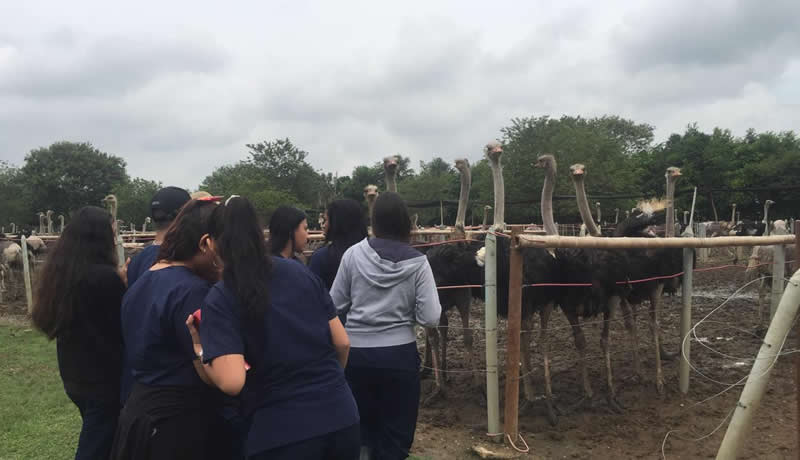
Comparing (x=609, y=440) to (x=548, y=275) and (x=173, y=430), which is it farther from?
(x=173, y=430)

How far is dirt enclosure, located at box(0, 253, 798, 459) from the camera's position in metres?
4.27

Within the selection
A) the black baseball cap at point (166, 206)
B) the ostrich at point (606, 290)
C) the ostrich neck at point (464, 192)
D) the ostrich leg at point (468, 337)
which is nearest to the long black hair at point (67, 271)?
the black baseball cap at point (166, 206)

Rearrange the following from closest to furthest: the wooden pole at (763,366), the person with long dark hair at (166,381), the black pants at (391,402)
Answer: the person with long dark hair at (166,381)
the wooden pole at (763,366)
the black pants at (391,402)

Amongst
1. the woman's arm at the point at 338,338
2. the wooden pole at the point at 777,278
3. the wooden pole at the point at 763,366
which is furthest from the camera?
the wooden pole at the point at 777,278

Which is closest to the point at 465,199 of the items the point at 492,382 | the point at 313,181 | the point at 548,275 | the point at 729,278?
the point at 548,275

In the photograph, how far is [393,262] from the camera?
290 centimetres

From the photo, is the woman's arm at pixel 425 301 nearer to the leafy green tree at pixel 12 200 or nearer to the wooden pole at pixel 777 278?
the wooden pole at pixel 777 278

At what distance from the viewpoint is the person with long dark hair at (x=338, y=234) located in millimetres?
3492

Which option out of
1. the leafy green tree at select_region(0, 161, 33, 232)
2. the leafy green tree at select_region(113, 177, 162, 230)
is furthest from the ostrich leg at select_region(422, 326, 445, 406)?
the leafy green tree at select_region(0, 161, 33, 232)

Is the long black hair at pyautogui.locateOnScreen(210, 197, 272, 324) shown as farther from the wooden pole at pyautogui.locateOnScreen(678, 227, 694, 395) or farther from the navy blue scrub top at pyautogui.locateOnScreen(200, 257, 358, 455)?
the wooden pole at pyautogui.locateOnScreen(678, 227, 694, 395)

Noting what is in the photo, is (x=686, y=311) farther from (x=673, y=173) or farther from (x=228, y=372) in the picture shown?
(x=228, y=372)

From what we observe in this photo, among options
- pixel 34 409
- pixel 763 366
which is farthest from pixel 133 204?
pixel 763 366

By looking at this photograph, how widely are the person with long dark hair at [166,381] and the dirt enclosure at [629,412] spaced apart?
2528mm

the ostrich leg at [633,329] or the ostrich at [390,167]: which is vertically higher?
the ostrich at [390,167]
